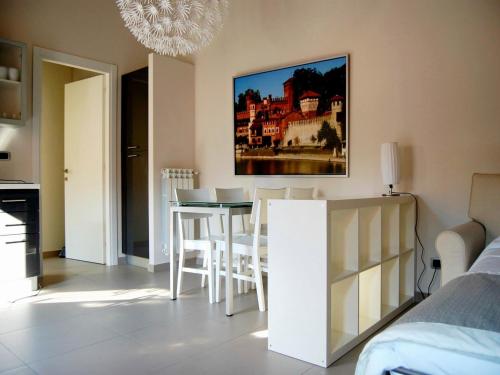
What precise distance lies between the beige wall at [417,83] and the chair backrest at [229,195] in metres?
0.44

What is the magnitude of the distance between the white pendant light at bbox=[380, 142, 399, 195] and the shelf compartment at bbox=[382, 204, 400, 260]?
275 mm

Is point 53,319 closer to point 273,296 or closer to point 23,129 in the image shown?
point 273,296

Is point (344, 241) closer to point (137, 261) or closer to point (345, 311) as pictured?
point (345, 311)

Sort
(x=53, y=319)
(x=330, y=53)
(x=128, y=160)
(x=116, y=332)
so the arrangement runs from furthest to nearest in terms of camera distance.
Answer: (x=128, y=160)
(x=330, y=53)
(x=53, y=319)
(x=116, y=332)

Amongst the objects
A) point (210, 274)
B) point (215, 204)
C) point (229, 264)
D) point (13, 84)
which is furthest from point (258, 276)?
point (13, 84)

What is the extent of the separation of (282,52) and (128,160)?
2153 mm

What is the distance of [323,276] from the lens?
194cm

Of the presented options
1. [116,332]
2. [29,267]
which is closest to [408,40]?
[116,332]

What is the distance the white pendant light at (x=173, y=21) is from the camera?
2.63m

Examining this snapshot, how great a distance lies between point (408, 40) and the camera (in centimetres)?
315

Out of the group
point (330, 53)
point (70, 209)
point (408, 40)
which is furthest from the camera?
point (70, 209)

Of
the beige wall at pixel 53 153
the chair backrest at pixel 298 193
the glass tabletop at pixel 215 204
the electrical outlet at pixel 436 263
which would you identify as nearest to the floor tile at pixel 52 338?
the glass tabletop at pixel 215 204

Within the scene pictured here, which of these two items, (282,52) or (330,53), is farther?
(282,52)

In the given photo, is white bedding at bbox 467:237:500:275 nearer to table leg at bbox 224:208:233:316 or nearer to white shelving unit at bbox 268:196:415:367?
white shelving unit at bbox 268:196:415:367
